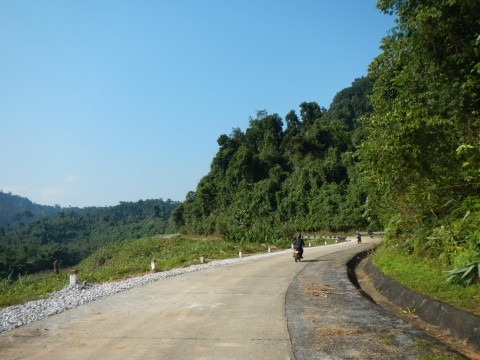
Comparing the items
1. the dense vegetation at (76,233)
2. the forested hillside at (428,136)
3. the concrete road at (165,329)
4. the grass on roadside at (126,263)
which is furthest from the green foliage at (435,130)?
the dense vegetation at (76,233)

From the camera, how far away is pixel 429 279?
8883mm

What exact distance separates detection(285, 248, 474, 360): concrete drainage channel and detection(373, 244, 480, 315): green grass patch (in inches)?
42.0

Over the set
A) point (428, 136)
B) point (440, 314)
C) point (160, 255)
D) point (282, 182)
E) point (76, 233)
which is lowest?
point (160, 255)

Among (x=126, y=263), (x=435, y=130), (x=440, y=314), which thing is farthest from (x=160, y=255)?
(x=440, y=314)

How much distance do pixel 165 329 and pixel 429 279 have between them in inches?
251

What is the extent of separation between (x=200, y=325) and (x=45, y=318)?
3718 millimetres

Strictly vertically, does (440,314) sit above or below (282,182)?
below

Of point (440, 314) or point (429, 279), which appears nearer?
point (440, 314)

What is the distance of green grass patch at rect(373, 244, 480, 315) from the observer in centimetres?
675

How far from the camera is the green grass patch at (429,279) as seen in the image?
6.75 m

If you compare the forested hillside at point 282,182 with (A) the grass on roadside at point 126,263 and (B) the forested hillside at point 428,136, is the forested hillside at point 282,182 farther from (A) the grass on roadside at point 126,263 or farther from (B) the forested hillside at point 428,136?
(B) the forested hillside at point 428,136

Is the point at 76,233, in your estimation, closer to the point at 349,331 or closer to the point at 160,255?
the point at 160,255

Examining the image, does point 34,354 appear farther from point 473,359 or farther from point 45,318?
point 473,359

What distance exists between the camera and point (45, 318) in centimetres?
801
